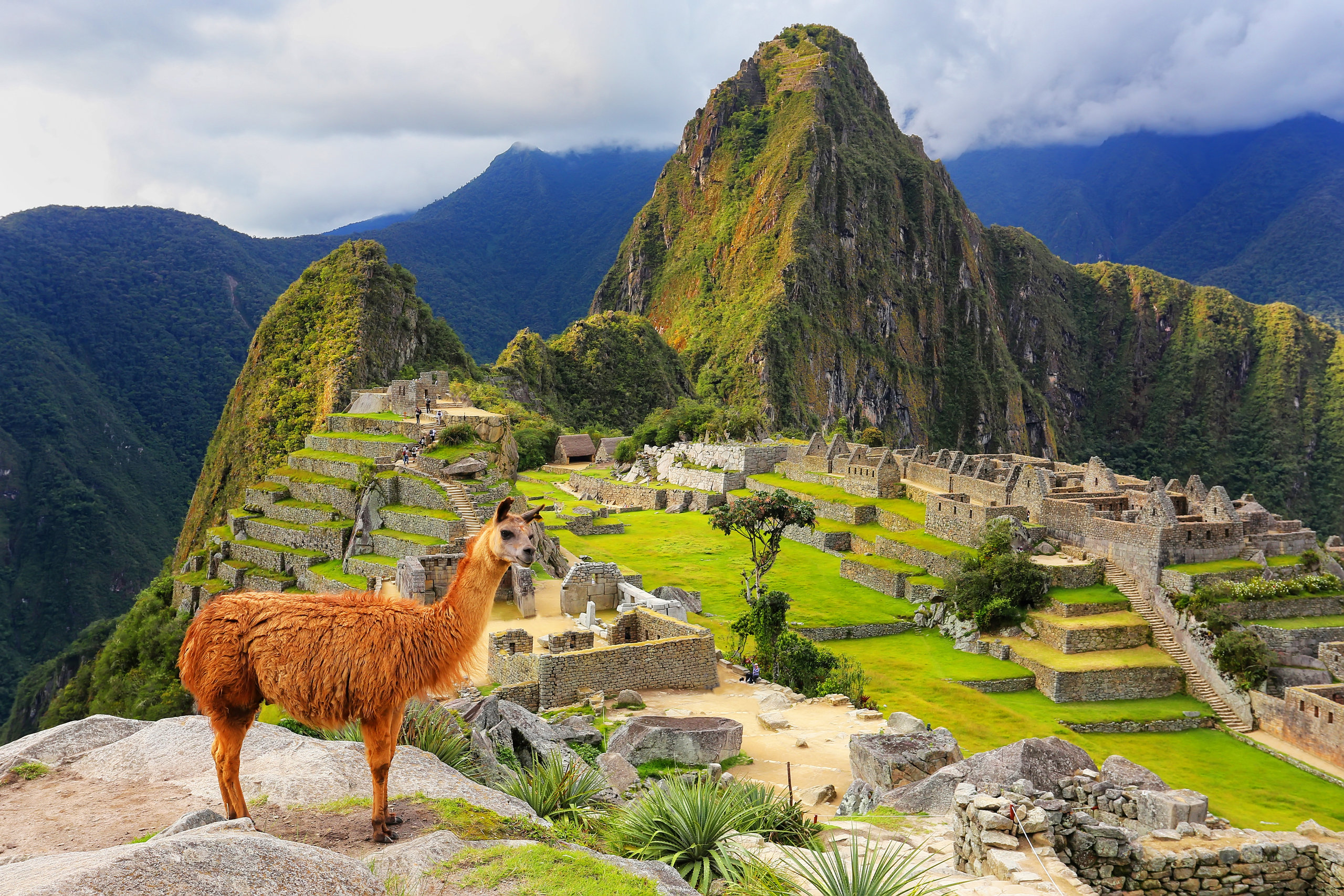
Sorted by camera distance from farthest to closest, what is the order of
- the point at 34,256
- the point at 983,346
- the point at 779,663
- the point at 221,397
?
the point at 983,346, the point at 34,256, the point at 221,397, the point at 779,663

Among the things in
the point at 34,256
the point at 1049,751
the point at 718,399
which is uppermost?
the point at 34,256

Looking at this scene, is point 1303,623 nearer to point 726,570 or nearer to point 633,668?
point 726,570

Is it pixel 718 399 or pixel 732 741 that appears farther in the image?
pixel 718 399

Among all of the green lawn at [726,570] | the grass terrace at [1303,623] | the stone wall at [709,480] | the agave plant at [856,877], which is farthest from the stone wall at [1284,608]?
the stone wall at [709,480]

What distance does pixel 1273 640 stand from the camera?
2511 centimetres

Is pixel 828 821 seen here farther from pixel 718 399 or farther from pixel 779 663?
pixel 718 399

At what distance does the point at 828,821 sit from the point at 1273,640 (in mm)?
23409

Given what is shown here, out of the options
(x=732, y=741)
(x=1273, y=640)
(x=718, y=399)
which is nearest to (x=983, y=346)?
(x=718, y=399)

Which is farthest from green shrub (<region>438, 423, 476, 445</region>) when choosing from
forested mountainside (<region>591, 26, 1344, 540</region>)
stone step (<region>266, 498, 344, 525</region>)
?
forested mountainside (<region>591, 26, 1344, 540</region>)

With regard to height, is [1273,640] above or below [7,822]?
below

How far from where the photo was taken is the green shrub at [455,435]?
27.9 metres

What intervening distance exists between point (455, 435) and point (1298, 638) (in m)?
26.5

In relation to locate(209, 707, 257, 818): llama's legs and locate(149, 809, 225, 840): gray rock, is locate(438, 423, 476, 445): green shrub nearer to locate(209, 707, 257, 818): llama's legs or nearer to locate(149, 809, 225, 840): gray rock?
locate(209, 707, 257, 818): llama's legs

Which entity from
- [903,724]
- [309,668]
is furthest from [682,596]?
[309,668]
